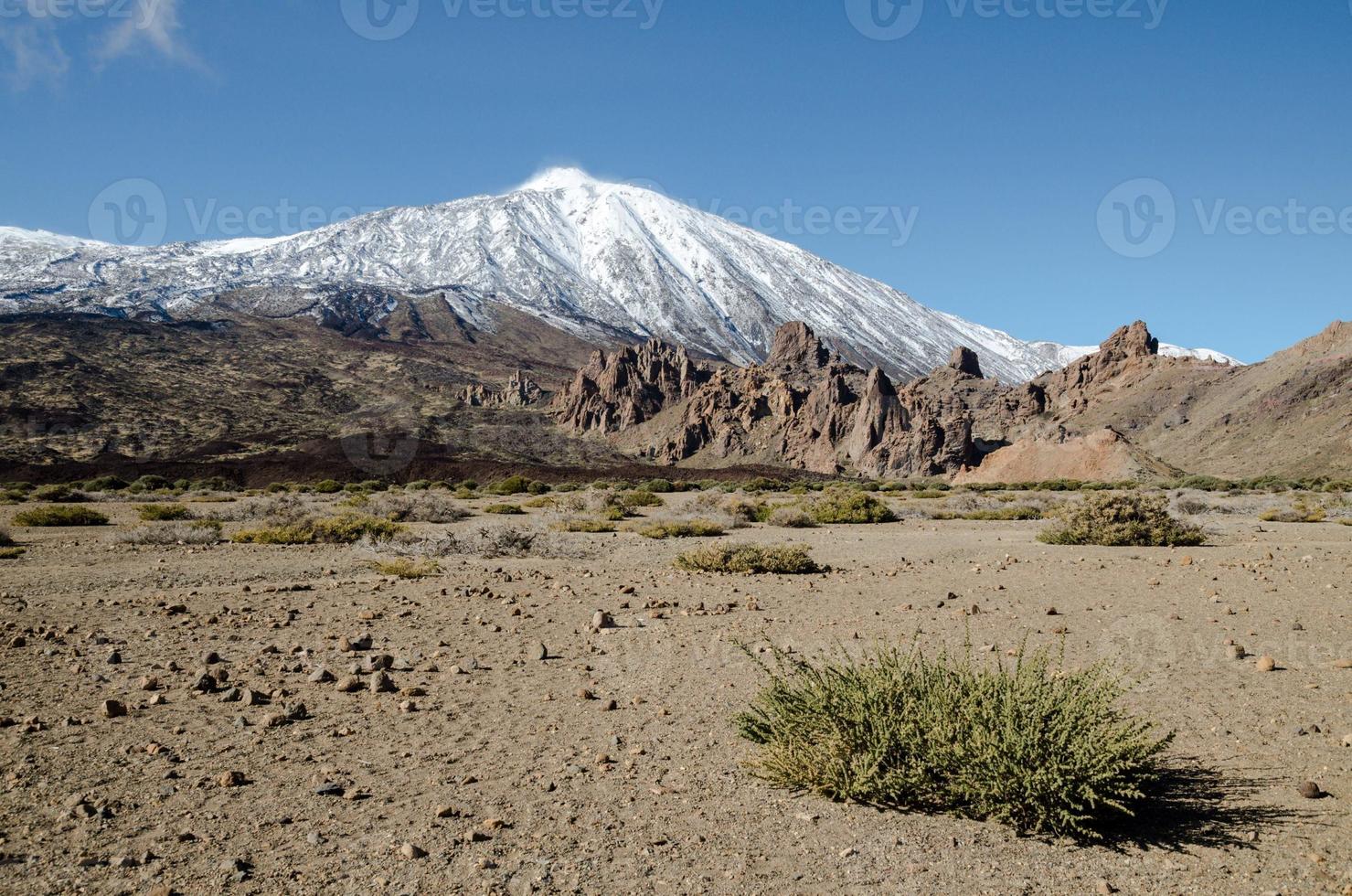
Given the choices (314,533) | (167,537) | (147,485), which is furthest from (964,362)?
(167,537)

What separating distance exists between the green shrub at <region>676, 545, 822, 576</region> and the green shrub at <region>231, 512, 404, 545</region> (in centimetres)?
595

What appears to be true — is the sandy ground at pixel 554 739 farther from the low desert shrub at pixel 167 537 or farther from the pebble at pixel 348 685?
the low desert shrub at pixel 167 537

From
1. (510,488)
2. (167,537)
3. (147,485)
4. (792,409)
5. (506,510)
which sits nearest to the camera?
(167,537)

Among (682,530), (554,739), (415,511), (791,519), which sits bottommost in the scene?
(415,511)

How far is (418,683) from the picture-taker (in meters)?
5.76

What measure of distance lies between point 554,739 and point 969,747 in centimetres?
235

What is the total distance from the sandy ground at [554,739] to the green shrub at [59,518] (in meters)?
8.95

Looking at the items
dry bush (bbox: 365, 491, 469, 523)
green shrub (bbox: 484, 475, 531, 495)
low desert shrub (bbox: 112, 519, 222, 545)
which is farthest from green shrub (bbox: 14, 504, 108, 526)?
green shrub (bbox: 484, 475, 531, 495)

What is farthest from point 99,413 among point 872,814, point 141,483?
point 872,814

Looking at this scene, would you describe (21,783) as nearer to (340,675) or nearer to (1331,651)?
(340,675)

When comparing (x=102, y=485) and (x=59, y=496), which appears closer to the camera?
(x=59, y=496)

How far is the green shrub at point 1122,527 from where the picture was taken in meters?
14.4

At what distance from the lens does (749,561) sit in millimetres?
11594

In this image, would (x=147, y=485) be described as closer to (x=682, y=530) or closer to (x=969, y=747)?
(x=682, y=530)
